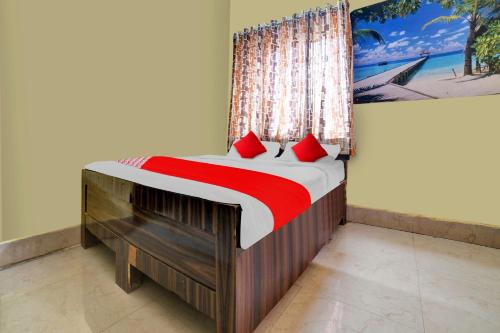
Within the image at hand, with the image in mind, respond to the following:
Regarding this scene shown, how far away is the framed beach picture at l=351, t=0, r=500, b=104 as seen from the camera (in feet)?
7.28

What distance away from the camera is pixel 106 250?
209 cm

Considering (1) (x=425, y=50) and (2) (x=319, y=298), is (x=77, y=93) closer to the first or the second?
(2) (x=319, y=298)

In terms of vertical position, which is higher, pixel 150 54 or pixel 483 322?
pixel 150 54

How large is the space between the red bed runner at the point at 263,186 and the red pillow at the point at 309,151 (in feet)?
3.32

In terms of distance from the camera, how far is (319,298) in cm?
148

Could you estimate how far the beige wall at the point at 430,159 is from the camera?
227 cm

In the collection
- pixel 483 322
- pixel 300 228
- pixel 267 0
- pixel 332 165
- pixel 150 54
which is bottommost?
pixel 483 322

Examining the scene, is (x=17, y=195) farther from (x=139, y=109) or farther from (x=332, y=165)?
(x=332, y=165)

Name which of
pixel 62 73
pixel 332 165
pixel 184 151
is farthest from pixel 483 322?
pixel 62 73

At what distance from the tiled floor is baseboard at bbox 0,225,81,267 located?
82mm

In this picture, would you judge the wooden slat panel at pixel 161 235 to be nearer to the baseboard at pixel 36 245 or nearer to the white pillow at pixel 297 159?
the baseboard at pixel 36 245

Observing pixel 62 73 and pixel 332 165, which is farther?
pixel 332 165

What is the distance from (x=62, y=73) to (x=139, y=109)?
0.73m

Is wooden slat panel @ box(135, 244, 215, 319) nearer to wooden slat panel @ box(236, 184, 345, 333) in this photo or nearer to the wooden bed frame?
the wooden bed frame
